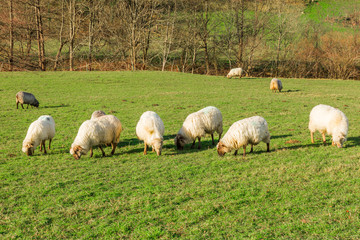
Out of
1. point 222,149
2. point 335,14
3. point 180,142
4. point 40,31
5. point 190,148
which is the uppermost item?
point 335,14

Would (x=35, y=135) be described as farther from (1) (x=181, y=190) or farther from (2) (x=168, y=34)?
(2) (x=168, y=34)

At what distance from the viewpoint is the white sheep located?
1030cm

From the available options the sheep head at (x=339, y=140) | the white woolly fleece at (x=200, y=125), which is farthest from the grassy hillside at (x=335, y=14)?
the white woolly fleece at (x=200, y=125)

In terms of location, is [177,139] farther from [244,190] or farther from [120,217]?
[120,217]

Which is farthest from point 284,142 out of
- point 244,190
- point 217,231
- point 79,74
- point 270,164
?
point 79,74

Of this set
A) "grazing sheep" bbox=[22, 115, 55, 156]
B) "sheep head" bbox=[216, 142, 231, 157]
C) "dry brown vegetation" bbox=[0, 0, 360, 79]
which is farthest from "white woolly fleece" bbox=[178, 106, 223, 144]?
"dry brown vegetation" bbox=[0, 0, 360, 79]

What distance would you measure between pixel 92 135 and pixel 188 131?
3505mm

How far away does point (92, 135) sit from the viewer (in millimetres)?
10344

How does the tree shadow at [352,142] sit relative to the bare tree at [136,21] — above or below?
below

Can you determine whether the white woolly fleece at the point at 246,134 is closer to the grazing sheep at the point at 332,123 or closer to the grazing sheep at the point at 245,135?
the grazing sheep at the point at 245,135

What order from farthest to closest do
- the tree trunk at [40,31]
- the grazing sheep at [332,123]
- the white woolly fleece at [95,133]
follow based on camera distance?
the tree trunk at [40,31] < the grazing sheep at [332,123] < the white woolly fleece at [95,133]

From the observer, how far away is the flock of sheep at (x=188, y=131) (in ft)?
32.9

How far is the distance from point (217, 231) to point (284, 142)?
23.1 feet

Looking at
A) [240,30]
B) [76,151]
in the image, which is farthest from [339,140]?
[240,30]
